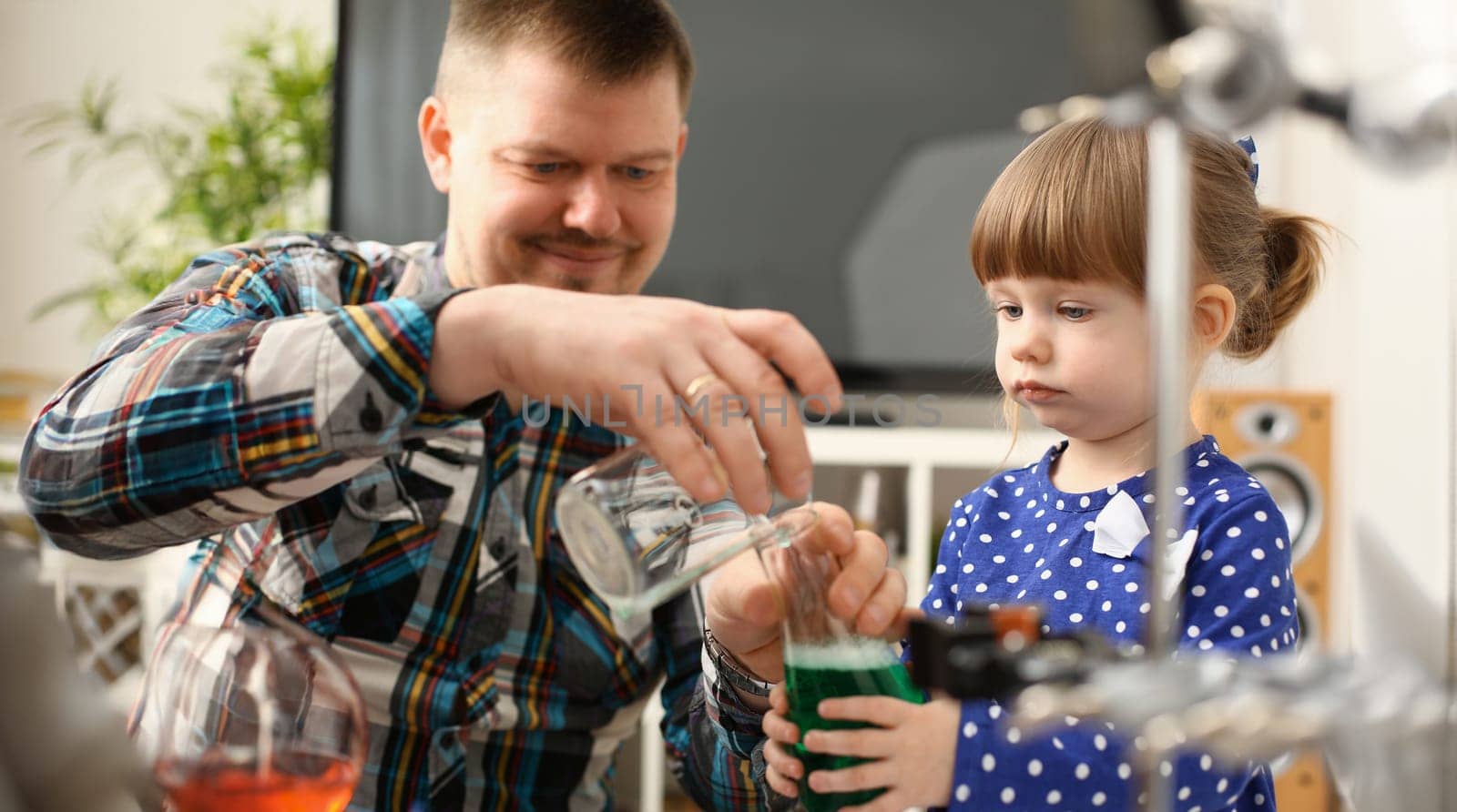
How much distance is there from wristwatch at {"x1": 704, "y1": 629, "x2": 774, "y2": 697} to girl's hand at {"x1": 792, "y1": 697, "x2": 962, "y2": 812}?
0.36 feet

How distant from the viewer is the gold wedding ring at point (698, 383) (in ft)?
1.78

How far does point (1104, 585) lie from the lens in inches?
38.4

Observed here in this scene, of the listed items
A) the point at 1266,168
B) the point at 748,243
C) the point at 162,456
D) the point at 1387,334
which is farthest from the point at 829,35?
the point at 162,456

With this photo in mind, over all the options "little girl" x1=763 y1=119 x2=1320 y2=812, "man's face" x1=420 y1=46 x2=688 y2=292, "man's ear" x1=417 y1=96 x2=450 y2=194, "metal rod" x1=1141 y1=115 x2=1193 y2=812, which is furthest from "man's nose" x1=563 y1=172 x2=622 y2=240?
"metal rod" x1=1141 y1=115 x2=1193 y2=812

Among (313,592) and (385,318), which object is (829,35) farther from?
(385,318)

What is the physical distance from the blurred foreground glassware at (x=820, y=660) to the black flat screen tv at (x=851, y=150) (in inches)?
90.2

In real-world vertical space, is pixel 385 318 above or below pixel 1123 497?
above

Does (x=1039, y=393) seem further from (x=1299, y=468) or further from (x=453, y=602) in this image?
(x=1299, y=468)

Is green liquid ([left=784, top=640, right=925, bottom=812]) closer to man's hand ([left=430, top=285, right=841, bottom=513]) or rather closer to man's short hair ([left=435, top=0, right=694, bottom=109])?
man's hand ([left=430, top=285, right=841, bottom=513])

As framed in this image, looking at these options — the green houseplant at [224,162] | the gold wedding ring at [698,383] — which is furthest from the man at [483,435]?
the green houseplant at [224,162]

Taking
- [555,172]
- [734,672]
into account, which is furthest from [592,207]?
[734,672]

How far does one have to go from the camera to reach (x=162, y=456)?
72 cm

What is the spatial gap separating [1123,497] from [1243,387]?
1.86m

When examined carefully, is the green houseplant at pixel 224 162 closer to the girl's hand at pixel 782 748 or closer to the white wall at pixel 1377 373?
the white wall at pixel 1377 373
